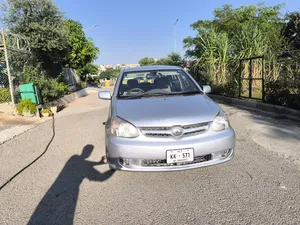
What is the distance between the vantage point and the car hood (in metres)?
2.91

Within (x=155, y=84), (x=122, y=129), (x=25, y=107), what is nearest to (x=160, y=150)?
(x=122, y=129)

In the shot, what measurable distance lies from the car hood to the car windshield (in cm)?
31

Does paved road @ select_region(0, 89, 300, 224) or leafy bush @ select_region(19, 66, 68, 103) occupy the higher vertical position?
leafy bush @ select_region(19, 66, 68, 103)

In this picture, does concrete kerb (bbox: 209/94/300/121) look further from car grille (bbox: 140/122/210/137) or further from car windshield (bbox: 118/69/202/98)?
car grille (bbox: 140/122/210/137)

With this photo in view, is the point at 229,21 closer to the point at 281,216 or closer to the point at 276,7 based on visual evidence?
the point at 276,7

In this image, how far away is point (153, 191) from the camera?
2.97 meters

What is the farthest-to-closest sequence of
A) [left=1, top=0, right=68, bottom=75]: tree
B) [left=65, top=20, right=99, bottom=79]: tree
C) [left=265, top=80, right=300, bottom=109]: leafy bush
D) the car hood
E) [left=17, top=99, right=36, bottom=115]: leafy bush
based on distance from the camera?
[left=65, top=20, right=99, bottom=79]: tree < [left=1, top=0, right=68, bottom=75]: tree < [left=17, top=99, right=36, bottom=115]: leafy bush < [left=265, top=80, right=300, bottom=109]: leafy bush < the car hood

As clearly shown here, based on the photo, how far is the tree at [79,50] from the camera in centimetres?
2129

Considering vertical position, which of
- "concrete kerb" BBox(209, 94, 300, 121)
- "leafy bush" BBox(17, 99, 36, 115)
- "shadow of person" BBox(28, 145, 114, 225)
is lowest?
"concrete kerb" BBox(209, 94, 300, 121)

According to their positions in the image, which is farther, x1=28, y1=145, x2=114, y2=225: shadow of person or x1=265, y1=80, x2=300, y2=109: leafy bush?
x1=265, y1=80, x2=300, y2=109: leafy bush

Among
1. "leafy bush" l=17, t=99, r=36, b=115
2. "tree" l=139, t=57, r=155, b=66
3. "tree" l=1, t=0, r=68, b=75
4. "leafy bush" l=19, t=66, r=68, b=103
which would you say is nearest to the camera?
"leafy bush" l=17, t=99, r=36, b=115

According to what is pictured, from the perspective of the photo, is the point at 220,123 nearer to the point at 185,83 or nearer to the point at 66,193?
the point at 185,83

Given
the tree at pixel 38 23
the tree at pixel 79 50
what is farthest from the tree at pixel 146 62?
the tree at pixel 38 23

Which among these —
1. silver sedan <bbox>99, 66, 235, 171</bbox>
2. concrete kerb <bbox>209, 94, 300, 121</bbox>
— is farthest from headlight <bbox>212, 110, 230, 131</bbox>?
concrete kerb <bbox>209, 94, 300, 121</bbox>
